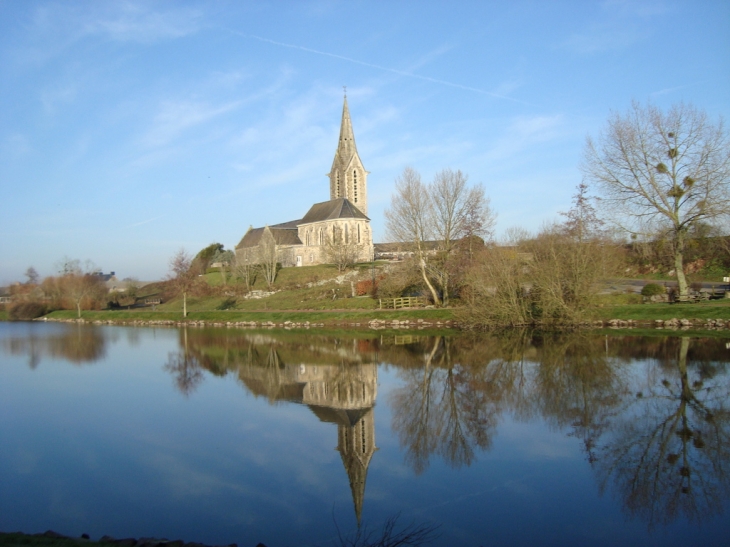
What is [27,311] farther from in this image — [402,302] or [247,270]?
[402,302]

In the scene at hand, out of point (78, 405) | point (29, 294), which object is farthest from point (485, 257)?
point (29, 294)

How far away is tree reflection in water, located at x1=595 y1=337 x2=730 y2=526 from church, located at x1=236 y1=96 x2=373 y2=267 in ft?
159

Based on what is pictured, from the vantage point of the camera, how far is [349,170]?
72875 millimetres

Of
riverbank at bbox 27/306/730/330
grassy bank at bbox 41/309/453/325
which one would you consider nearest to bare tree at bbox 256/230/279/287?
grassy bank at bbox 41/309/453/325

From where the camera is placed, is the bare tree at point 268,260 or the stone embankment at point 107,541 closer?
the stone embankment at point 107,541

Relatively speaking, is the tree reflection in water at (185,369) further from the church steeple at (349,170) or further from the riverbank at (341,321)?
the church steeple at (349,170)

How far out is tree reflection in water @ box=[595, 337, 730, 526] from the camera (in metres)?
8.75

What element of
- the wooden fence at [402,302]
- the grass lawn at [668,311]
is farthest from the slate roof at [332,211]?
the grass lawn at [668,311]

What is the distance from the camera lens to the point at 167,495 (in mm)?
9828

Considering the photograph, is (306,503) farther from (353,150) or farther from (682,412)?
(353,150)

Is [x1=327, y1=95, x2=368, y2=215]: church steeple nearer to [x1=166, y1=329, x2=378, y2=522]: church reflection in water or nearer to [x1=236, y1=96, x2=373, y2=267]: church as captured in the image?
[x1=236, y1=96, x2=373, y2=267]: church

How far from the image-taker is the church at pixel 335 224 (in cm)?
6569

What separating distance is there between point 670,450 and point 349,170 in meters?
64.5

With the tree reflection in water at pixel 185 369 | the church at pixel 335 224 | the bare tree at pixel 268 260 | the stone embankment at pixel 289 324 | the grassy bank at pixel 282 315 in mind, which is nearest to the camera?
the tree reflection in water at pixel 185 369
